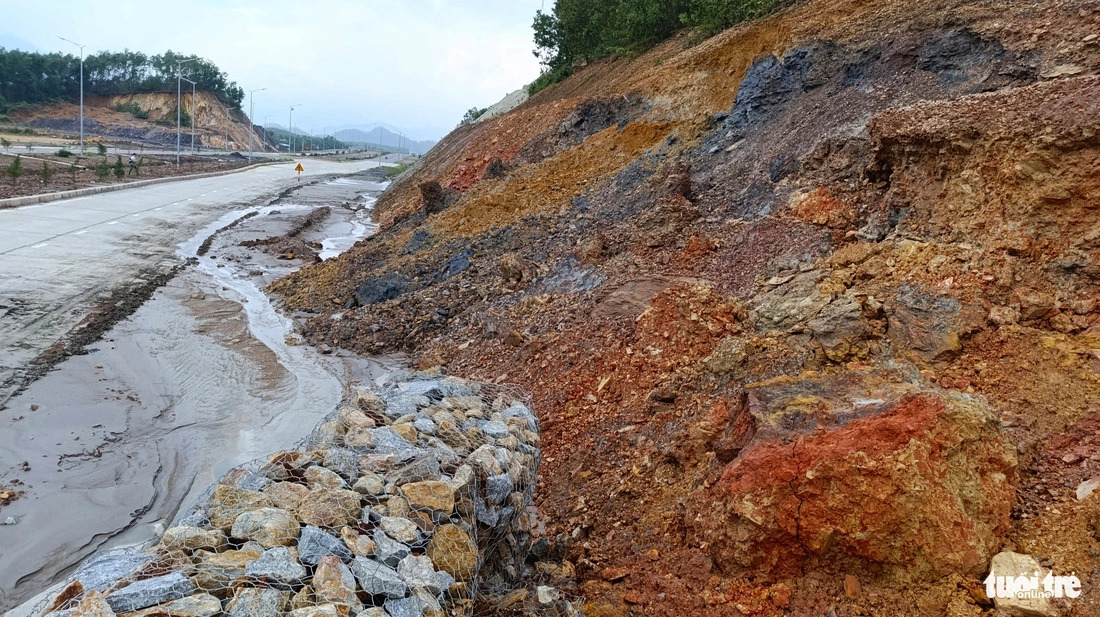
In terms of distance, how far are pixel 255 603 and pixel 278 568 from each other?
0.24 m

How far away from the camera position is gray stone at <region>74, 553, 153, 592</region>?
120 inches

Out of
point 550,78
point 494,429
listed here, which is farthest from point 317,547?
point 550,78

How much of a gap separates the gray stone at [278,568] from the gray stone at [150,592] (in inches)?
10.9

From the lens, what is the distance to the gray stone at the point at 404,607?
3.22 metres

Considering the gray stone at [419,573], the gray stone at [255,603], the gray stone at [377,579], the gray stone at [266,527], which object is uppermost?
the gray stone at [266,527]

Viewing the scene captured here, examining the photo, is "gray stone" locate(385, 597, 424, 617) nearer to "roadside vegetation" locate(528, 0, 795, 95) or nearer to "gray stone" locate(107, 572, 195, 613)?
"gray stone" locate(107, 572, 195, 613)

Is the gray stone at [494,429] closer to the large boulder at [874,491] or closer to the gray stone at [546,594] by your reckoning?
the gray stone at [546,594]

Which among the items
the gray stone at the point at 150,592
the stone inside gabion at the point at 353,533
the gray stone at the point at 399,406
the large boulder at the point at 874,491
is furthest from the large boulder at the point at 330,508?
the large boulder at the point at 874,491

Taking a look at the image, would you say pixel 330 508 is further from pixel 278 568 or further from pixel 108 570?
pixel 108 570

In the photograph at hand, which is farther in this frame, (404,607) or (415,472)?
(415,472)

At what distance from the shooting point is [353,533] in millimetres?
3572

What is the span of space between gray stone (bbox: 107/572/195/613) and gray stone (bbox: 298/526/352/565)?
0.52m

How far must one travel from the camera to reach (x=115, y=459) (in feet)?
22.0

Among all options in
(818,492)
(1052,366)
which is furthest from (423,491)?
(1052,366)
